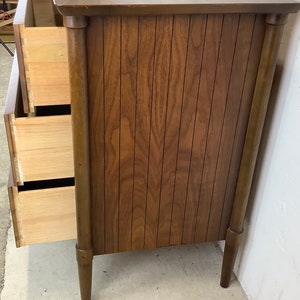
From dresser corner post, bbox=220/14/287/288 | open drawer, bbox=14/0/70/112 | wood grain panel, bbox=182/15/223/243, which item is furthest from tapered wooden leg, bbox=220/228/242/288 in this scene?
open drawer, bbox=14/0/70/112

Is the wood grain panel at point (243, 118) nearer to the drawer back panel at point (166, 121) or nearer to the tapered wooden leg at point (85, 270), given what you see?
the drawer back panel at point (166, 121)

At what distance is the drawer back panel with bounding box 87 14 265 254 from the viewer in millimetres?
854

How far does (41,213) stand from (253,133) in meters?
0.62

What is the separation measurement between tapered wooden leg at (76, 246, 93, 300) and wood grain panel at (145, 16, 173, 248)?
0.55ft

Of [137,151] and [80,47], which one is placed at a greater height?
[80,47]

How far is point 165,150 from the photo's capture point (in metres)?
1.00

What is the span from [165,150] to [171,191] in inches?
5.3

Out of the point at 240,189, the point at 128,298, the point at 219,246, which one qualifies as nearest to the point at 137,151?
the point at 240,189

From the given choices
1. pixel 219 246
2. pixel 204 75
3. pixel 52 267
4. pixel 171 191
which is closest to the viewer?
pixel 204 75

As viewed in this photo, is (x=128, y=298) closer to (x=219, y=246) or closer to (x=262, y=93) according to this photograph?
(x=219, y=246)

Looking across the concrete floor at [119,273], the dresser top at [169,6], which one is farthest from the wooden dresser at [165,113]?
the concrete floor at [119,273]

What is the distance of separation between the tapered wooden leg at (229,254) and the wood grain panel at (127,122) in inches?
11.5

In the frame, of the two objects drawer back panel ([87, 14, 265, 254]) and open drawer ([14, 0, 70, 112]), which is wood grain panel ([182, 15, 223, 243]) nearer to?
drawer back panel ([87, 14, 265, 254])

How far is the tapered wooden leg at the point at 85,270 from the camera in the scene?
Result: 110 cm
